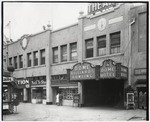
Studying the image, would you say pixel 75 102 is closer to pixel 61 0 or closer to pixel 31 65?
pixel 31 65

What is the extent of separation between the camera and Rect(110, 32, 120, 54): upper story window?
63.8ft

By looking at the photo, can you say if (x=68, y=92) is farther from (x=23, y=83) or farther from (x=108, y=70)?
(x=108, y=70)

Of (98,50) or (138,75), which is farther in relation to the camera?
(98,50)

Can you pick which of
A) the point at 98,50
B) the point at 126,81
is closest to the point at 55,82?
the point at 98,50

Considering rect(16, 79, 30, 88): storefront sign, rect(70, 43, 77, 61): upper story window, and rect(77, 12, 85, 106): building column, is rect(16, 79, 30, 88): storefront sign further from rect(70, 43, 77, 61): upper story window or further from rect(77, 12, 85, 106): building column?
rect(77, 12, 85, 106): building column

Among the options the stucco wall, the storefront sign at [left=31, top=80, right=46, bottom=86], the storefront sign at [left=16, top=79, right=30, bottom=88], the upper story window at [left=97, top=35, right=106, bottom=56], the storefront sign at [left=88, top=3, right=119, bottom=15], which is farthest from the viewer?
the storefront sign at [left=16, top=79, right=30, bottom=88]

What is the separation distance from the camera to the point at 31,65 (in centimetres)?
2630

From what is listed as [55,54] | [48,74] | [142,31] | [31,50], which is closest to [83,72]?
[142,31]

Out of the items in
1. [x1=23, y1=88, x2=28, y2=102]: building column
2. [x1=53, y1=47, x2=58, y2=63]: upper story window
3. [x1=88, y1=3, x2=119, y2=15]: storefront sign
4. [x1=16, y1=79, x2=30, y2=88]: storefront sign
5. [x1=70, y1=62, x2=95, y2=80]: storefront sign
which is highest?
[x1=88, y1=3, x2=119, y2=15]: storefront sign

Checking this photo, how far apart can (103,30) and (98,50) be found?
1702mm

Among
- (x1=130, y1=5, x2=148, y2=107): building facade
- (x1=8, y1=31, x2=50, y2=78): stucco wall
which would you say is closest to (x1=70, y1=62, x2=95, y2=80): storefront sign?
(x1=130, y1=5, x2=148, y2=107): building facade

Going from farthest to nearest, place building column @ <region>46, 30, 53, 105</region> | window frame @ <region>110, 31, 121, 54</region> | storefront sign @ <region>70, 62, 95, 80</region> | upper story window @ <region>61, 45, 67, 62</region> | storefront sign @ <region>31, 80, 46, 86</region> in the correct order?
1. storefront sign @ <region>31, 80, 46, 86</region>
2. building column @ <region>46, 30, 53, 105</region>
3. upper story window @ <region>61, 45, 67, 62</region>
4. window frame @ <region>110, 31, 121, 54</region>
5. storefront sign @ <region>70, 62, 95, 80</region>

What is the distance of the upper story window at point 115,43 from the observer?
19438 millimetres

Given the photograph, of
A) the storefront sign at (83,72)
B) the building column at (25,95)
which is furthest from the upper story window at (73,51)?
the building column at (25,95)
